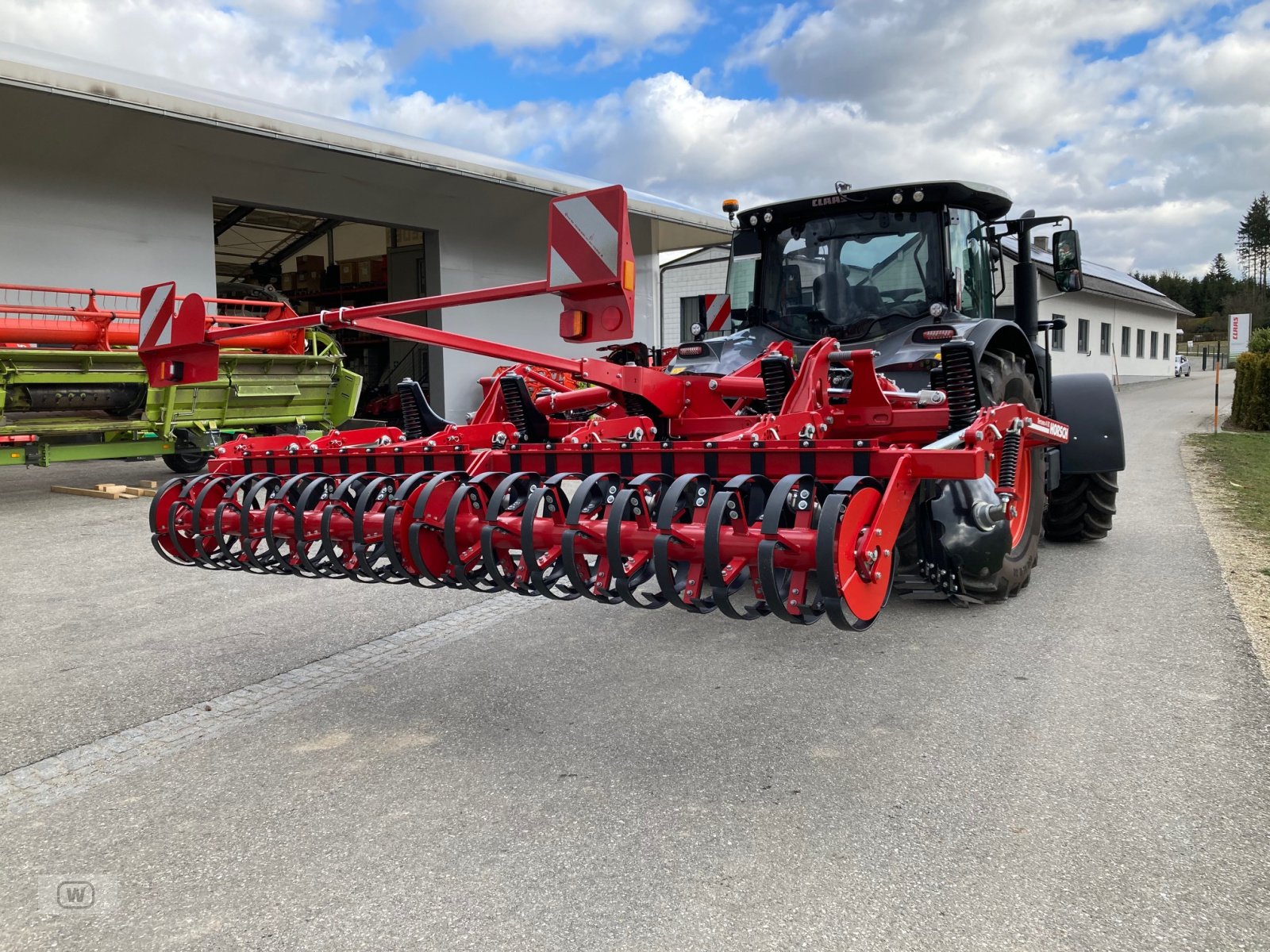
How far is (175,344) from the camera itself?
13.5ft

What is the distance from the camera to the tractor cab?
199 inches

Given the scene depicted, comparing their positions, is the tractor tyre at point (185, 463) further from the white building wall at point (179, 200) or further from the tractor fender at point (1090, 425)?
the tractor fender at point (1090, 425)

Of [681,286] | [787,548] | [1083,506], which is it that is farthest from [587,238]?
[681,286]

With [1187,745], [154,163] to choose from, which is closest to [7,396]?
[154,163]

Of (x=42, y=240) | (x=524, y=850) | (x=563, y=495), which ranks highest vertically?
(x=42, y=240)

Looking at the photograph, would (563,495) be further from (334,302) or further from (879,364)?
(334,302)

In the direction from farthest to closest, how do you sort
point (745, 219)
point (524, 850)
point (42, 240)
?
point (42, 240) < point (745, 219) < point (524, 850)

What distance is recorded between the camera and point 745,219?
5.67 m

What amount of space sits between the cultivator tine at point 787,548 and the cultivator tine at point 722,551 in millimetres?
89

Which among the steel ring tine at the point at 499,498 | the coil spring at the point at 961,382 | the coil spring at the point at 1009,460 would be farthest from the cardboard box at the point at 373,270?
the coil spring at the point at 1009,460

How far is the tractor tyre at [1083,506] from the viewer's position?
614 centimetres

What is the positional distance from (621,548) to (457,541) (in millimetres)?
727

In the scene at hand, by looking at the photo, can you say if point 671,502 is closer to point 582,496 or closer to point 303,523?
point 582,496

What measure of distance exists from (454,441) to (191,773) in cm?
174
